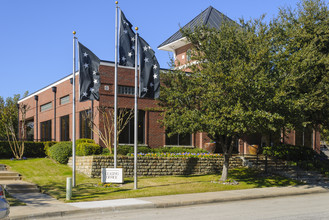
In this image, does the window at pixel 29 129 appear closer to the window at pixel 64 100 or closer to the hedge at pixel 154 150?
the window at pixel 64 100

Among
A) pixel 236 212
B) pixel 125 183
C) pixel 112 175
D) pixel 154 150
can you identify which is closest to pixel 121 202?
pixel 112 175

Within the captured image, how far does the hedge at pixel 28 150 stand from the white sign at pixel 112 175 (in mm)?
12762

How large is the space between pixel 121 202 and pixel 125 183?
4.96 meters

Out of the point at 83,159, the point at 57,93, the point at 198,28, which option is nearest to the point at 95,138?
the point at 83,159

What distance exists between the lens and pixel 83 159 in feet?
72.9

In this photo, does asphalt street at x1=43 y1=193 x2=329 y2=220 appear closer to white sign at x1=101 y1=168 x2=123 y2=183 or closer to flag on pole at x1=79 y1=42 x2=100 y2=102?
white sign at x1=101 y1=168 x2=123 y2=183

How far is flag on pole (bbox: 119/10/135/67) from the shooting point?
61.3ft

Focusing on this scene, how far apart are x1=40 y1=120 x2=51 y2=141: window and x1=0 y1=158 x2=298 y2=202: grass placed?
424 inches

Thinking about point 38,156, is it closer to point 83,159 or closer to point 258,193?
point 83,159

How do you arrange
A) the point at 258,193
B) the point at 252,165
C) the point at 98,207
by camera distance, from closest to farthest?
the point at 98,207, the point at 258,193, the point at 252,165

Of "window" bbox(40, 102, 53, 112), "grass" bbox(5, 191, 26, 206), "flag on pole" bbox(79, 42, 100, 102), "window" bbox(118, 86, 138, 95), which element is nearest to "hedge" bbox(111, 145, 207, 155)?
"window" bbox(118, 86, 138, 95)

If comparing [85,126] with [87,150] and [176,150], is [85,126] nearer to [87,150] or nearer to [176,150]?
[87,150]

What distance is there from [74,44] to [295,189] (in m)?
13.1

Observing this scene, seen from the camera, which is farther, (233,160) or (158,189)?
(233,160)
